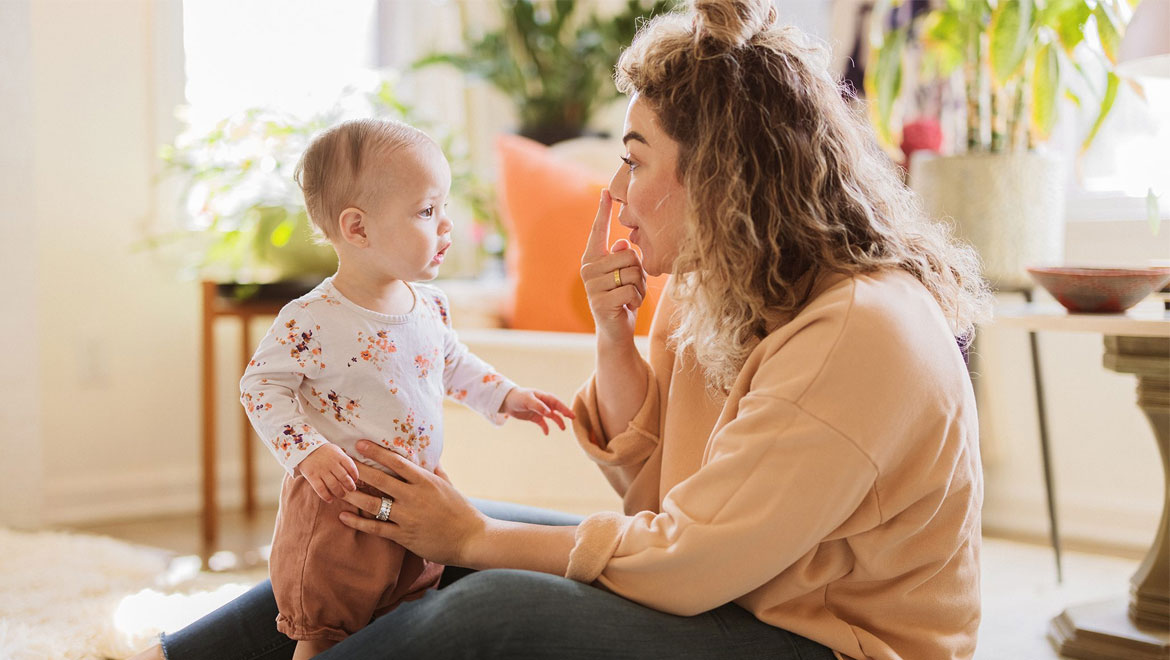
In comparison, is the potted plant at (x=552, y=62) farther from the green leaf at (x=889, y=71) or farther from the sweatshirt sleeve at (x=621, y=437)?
the sweatshirt sleeve at (x=621, y=437)

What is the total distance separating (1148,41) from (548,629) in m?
1.51

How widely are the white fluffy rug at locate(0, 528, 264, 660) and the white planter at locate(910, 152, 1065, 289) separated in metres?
1.77

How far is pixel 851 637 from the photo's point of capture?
1057 mm

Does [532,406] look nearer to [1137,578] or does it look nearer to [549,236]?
[549,236]

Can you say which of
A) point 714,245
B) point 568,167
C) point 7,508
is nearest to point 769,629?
point 714,245

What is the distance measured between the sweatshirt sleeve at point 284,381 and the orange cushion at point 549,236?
120cm

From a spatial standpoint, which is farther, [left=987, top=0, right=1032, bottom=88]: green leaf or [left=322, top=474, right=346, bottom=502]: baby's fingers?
[left=987, top=0, right=1032, bottom=88]: green leaf

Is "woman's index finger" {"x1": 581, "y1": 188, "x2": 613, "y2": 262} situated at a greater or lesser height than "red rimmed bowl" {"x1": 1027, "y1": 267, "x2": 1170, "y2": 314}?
greater

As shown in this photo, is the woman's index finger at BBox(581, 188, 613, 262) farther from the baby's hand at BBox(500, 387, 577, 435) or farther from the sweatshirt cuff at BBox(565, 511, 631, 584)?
the sweatshirt cuff at BBox(565, 511, 631, 584)

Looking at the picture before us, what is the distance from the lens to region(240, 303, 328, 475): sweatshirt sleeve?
1162 millimetres

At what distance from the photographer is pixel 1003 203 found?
232cm

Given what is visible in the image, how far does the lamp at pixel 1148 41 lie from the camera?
177cm

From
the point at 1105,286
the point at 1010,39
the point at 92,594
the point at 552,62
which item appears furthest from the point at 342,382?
the point at 552,62

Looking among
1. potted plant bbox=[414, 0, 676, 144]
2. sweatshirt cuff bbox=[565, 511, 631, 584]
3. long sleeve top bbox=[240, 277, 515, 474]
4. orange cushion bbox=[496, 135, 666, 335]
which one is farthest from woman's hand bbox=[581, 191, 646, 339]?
potted plant bbox=[414, 0, 676, 144]
